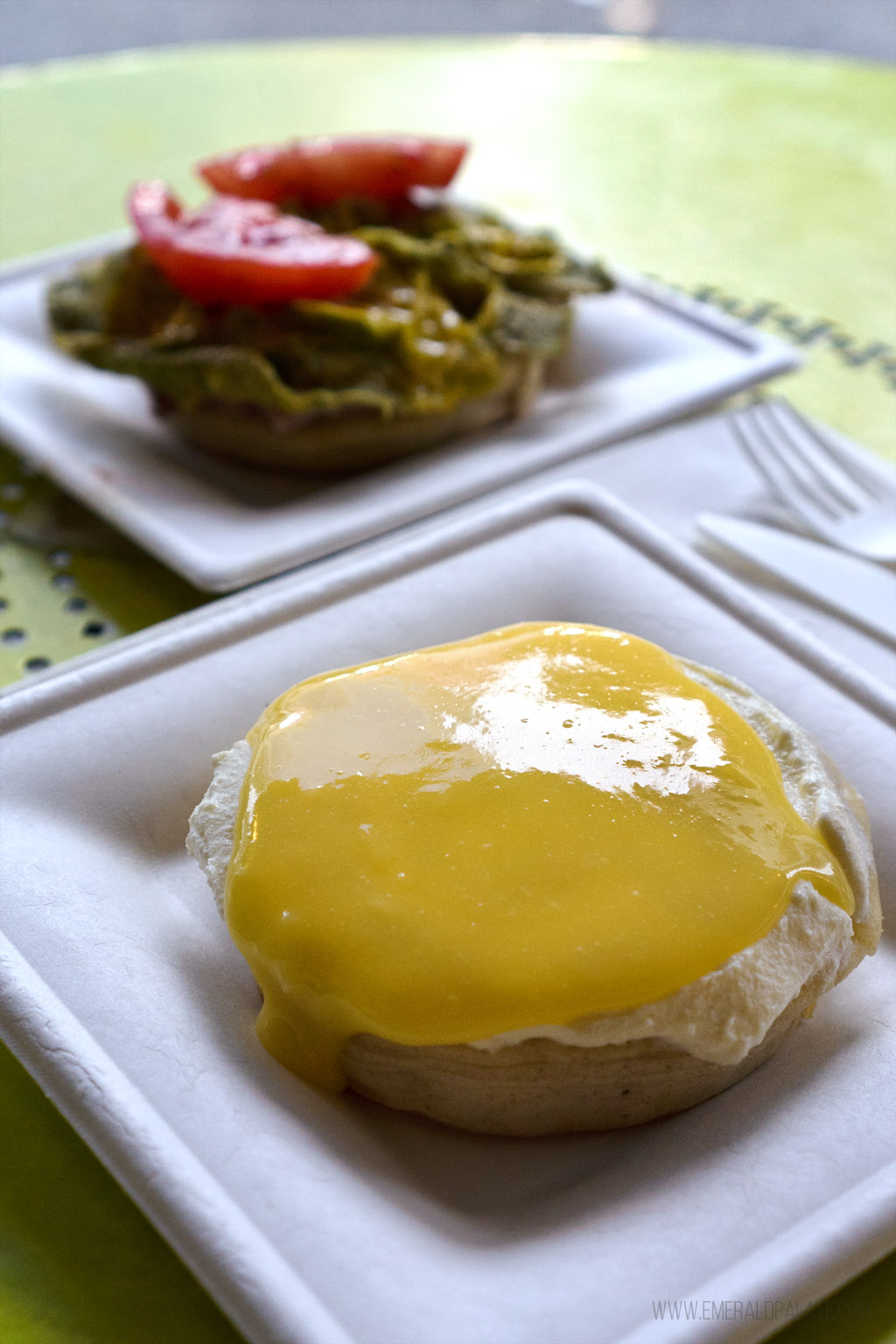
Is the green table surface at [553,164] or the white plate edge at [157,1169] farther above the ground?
the green table surface at [553,164]

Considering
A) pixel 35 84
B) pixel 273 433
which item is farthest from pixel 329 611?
pixel 35 84

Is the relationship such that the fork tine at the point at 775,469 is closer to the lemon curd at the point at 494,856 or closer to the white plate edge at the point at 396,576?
the white plate edge at the point at 396,576

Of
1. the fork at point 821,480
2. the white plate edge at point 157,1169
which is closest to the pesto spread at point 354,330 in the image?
the fork at point 821,480

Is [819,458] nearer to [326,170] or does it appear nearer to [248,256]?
[248,256]

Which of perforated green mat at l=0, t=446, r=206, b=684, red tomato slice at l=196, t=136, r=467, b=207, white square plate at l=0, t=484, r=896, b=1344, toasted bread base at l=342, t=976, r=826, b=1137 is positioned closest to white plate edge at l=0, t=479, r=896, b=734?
white square plate at l=0, t=484, r=896, b=1344

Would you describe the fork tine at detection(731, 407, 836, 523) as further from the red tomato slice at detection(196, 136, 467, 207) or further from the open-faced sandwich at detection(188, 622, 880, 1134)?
the red tomato slice at detection(196, 136, 467, 207)

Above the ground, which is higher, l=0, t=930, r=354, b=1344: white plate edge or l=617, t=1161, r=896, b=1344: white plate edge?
l=617, t=1161, r=896, b=1344: white plate edge
